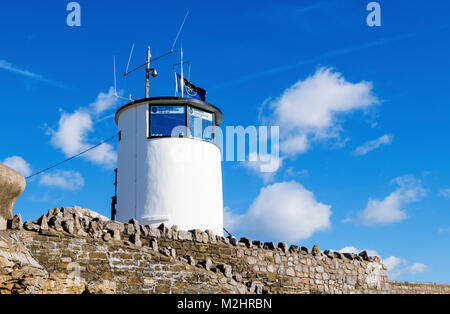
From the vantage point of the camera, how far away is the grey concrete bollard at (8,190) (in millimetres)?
9727

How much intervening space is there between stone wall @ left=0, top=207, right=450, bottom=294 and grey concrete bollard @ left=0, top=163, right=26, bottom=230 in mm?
282

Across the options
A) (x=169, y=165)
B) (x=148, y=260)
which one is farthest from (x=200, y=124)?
(x=148, y=260)

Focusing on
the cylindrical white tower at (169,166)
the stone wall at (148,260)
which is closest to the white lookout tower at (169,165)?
the cylindrical white tower at (169,166)

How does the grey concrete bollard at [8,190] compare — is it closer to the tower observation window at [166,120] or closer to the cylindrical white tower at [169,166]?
the cylindrical white tower at [169,166]

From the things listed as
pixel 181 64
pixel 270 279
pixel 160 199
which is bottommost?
pixel 270 279

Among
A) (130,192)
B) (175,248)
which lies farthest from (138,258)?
(130,192)

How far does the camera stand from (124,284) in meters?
11.1

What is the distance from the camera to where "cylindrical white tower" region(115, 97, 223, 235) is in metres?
16.6

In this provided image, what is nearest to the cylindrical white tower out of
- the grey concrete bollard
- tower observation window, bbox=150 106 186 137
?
tower observation window, bbox=150 106 186 137

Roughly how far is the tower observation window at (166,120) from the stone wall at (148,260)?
4.38 m

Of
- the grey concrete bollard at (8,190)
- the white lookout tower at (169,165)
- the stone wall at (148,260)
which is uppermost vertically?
the white lookout tower at (169,165)
